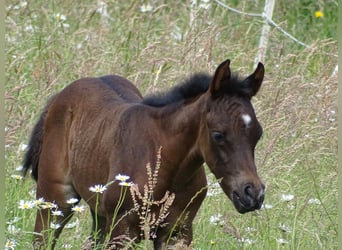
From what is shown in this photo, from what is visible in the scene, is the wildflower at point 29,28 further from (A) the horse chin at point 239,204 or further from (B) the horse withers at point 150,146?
(A) the horse chin at point 239,204

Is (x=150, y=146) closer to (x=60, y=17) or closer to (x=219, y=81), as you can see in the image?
(x=219, y=81)

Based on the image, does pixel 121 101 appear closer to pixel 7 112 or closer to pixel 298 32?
pixel 7 112

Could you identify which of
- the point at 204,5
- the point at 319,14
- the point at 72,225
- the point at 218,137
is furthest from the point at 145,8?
the point at 218,137

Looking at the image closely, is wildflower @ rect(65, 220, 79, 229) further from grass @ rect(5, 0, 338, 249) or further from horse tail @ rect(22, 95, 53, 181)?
horse tail @ rect(22, 95, 53, 181)

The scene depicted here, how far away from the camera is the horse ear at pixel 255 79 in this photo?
4930 mm

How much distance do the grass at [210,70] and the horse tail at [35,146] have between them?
291 mm

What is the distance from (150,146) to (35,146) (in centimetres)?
115

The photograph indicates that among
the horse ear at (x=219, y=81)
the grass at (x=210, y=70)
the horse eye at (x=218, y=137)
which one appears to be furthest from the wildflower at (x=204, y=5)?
the horse eye at (x=218, y=137)

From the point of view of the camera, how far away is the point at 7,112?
715 cm

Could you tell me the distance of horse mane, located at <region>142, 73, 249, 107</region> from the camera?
4859mm

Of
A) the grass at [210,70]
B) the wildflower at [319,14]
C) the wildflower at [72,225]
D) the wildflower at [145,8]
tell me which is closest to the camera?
the wildflower at [72,225]

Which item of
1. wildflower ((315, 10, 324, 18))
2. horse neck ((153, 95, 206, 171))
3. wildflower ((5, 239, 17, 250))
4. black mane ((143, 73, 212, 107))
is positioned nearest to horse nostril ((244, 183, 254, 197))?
horse neck ((153, 95, 206, 171))

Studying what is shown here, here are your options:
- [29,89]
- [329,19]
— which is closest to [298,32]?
[329,19]

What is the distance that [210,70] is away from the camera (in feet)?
23.5
